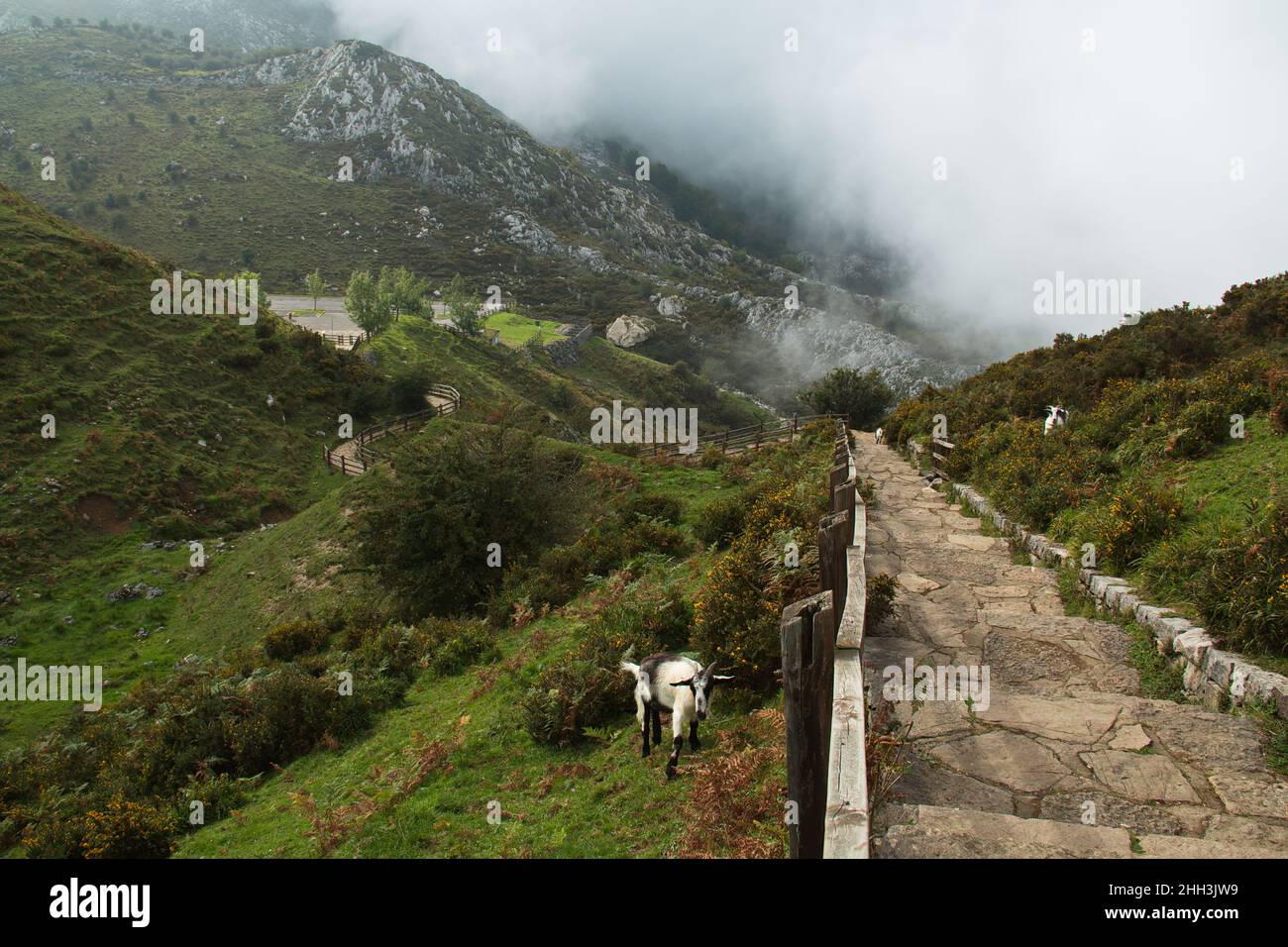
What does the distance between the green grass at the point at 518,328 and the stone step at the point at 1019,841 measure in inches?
2869

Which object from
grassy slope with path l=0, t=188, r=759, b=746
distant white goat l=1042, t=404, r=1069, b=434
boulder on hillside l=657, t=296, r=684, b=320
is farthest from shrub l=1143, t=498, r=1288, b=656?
boulder on hillside l=657, t=296, r=684, b=320

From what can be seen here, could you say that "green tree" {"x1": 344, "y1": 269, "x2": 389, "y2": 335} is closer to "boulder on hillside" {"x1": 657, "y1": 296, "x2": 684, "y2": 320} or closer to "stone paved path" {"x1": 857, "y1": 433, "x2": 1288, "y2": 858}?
"stone paved path" {"x1": 857, "y1": 433, "x2": 1288, "y2": 858}

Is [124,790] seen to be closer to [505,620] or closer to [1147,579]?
[505,620]

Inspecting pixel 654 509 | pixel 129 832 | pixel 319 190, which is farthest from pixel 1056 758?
pixel 319 190

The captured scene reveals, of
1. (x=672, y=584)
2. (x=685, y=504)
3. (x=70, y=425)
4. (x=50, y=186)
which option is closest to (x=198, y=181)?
(x=50, y=186)

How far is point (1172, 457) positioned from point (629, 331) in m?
99.6

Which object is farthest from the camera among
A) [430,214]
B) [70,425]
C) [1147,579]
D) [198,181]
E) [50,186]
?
[430,214]

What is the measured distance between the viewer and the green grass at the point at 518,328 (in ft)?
259

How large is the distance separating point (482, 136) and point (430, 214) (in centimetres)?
4055

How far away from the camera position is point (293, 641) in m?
16.2

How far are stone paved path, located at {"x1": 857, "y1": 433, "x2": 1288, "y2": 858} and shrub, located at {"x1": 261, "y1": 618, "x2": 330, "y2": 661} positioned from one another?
14133mm

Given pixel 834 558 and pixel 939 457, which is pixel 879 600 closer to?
pixel 834 558
